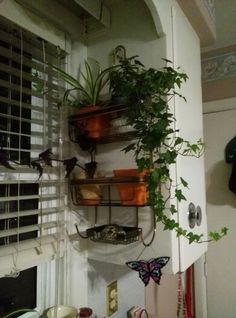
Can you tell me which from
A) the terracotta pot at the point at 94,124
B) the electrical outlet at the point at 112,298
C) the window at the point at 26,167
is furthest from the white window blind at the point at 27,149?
the electrical outlet at the point at 112,298

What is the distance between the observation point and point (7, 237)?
2.70ft

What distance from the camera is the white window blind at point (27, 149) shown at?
2.63ft

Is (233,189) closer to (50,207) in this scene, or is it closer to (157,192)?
(157,192)

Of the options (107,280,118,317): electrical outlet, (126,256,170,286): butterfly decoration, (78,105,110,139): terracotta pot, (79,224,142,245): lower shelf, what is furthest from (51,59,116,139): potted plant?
(107,280,118,317): electrical outlet

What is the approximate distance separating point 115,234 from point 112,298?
0.52 meters

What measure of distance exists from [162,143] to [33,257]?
534mm

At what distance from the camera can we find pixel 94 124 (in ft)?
3.06

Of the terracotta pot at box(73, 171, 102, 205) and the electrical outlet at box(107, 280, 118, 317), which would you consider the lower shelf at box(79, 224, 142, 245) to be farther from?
the electrical outlet at box(107, 280, 118, 317)

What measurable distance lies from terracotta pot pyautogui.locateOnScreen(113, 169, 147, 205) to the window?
25 centimetres

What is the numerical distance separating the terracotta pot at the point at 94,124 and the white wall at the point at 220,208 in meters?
1.36

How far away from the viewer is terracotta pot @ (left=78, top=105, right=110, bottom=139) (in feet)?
3.04

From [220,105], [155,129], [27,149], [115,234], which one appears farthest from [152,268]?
[220,105]

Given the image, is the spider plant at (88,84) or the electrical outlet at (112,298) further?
the electrical outlet at (112,298)

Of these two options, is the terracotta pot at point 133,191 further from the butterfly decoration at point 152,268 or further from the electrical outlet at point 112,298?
the electrical outlet at point 112,298
